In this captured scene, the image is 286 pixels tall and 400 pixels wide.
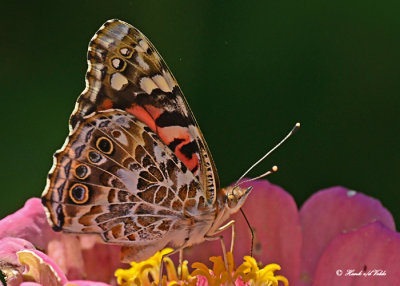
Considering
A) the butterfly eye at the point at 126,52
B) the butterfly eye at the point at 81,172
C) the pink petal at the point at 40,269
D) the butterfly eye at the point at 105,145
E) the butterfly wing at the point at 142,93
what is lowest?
the pink petal at the point at 40,269

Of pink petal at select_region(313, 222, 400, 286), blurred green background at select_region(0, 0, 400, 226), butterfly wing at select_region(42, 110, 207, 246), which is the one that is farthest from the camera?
blurred green background at select_region(0, 0, 400, 226)

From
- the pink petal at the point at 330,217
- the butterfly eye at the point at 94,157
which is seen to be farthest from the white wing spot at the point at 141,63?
the pink petal at the point at 330,217

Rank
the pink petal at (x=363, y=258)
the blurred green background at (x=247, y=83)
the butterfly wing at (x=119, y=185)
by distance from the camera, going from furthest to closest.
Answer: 1. the blurred green background at (x=247, y=83)
2. the pink petal at (x=363, y=258)
3. the butterfly wing at (x=119, y=185)

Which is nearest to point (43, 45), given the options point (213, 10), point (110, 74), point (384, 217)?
point (213, 10)

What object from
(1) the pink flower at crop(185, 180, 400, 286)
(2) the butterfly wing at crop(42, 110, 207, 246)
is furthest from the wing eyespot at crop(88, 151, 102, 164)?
(1) the pink flower at crop(185, 180, 400, 286)

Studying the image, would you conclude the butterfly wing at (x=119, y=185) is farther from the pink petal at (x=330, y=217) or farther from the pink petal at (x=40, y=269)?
the pink petal at (x=330, y=217)

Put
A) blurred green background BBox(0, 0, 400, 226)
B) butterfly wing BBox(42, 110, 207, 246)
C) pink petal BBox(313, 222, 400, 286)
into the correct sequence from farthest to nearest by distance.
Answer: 1. blurred green background BBox(0, 0, 400, 226)
2. pink petal BBox(313, 222, 400, 286)
3. butterfly wing BBox(42, 110, 207, 246)

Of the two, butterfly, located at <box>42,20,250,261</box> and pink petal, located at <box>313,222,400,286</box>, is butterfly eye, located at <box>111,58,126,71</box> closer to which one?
butterfly, located at <box>42,20,250,261</box>
